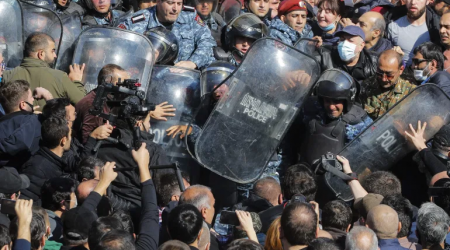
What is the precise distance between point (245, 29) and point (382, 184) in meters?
2.71

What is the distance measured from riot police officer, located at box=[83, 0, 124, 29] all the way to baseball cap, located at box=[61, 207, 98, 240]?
4387 mm

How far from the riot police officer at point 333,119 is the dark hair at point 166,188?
1.62m

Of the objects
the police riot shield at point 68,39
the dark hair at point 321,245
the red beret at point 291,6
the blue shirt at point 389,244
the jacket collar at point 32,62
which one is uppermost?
the dark hair at point 321,245

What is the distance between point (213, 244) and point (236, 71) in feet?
6.98

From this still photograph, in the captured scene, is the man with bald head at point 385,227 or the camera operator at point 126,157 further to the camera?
the camera operator at point 126,157

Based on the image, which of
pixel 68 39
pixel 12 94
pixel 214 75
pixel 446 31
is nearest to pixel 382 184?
pixel 214 75

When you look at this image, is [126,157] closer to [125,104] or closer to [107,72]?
[125,104]

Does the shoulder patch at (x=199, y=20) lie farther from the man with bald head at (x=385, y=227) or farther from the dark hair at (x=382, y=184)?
the man with bald head at (x=385, y=227)

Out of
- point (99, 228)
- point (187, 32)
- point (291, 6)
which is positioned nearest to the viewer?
point (99, 228)

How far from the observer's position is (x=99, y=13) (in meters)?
10.4

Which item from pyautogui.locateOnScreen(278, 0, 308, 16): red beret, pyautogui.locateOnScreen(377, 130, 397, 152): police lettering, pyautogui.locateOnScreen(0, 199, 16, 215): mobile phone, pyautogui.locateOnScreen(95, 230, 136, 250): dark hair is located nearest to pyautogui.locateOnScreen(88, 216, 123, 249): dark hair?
pyautogui.locateOnScreen(95, 230, 136, 250): dark hair

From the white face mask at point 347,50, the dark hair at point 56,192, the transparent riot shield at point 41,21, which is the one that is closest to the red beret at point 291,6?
Answer: the white face mask at point 347,50

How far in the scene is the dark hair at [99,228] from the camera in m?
5.96

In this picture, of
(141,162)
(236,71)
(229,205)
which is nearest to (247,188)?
(229,205)
